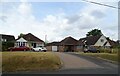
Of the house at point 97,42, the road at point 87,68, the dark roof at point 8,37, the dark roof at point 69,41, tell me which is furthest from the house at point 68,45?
the road at point 87,68

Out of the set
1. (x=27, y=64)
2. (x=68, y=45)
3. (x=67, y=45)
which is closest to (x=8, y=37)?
(x=67, y=45)

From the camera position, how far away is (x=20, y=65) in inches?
1008

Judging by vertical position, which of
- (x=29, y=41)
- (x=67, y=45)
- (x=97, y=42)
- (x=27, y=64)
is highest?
(x=29, y=41)

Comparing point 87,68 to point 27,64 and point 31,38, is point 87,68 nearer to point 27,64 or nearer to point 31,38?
point 27,64

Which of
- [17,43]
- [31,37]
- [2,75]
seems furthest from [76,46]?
[2,75]

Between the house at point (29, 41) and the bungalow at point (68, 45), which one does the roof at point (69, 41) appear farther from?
the house at point (29, 41)

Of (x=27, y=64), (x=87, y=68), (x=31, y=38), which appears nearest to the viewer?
(x=87, y=68)

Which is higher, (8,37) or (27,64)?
(8,37)

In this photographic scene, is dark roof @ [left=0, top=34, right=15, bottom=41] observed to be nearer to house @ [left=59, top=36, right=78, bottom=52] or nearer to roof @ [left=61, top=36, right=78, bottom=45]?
house @ [left=59, top=36, right=78, bottom=52]

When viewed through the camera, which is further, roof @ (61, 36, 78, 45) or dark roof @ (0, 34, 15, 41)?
roof @ (61, 36, 78, 45)

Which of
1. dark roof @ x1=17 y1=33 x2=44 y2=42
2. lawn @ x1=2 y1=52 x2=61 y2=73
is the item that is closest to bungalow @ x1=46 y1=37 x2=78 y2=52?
dark roof @ x1=17 y1=33 x2=44 y2=42

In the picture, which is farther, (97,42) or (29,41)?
(97,42)

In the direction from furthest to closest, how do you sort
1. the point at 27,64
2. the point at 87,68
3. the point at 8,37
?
1. the point at 8,37
2. the point at 27,64
3. the point at 87,68

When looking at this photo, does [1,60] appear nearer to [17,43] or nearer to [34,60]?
[34,60]
